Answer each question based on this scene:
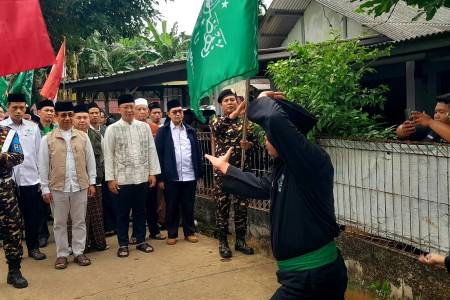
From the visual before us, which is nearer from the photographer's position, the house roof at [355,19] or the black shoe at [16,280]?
the black shoe at [16,280]

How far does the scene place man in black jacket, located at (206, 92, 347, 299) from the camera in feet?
7.95

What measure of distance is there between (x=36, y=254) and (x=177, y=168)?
6.69ft

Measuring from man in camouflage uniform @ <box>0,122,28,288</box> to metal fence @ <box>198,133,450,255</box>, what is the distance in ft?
10.2

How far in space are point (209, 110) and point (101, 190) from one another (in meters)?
5.19

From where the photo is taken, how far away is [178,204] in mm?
6457

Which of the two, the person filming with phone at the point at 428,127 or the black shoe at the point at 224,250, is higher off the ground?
the person filming with phone at the point at 428,127

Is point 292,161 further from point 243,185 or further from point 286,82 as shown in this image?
point 286,82

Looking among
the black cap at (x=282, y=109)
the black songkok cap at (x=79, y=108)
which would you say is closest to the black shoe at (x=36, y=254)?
the black songkok cap at (x=79, y=108)

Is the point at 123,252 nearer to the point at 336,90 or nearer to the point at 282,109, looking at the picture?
the point at 336,90

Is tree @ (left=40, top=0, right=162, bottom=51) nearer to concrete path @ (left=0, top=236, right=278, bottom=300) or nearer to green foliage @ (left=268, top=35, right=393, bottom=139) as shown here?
concrete path @ (left=0, top=236, right=278, bottom=300)

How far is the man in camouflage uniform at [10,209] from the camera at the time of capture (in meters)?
4.79

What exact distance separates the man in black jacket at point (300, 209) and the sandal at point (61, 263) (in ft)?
12.2

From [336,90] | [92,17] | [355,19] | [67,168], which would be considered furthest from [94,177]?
[92,17]

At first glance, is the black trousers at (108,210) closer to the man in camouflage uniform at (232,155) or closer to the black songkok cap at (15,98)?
the black songkok cap at (15,98)
